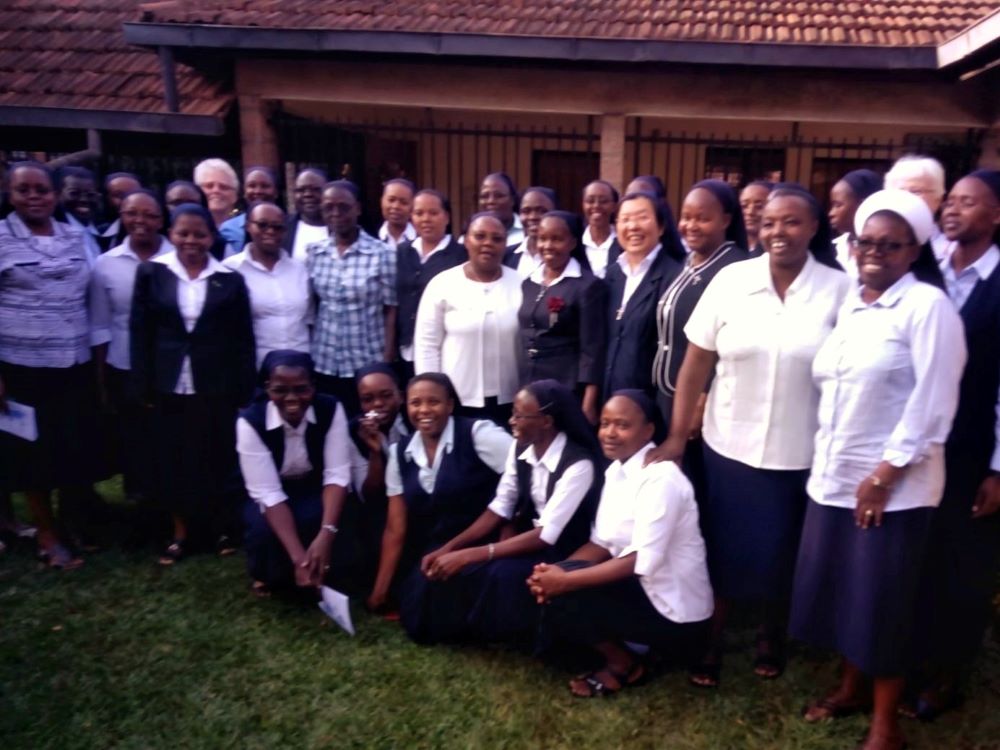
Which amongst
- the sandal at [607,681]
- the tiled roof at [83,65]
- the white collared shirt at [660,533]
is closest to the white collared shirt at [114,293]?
the white collared shirt at [660,533]

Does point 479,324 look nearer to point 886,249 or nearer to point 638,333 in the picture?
point 638,333

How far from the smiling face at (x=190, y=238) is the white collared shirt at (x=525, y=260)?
1.52 m

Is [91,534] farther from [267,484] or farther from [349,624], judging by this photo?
[349,624]

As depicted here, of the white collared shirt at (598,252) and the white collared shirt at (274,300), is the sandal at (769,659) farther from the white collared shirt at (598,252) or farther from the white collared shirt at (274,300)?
the white collared shirt at (274,300)

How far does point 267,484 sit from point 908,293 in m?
2.73

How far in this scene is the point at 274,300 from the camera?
14.4ft

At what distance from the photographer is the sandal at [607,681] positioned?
3361 millimetres

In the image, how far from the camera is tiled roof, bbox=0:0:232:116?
27.3 feet

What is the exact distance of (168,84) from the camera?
7863mm

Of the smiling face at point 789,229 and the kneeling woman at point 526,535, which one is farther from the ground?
the smiling face at point 789,229

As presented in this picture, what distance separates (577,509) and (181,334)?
206 centimetres

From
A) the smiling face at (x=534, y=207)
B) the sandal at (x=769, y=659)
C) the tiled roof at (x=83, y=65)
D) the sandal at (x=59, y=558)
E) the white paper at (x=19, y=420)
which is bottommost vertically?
the sandal at (x=769, y=659)

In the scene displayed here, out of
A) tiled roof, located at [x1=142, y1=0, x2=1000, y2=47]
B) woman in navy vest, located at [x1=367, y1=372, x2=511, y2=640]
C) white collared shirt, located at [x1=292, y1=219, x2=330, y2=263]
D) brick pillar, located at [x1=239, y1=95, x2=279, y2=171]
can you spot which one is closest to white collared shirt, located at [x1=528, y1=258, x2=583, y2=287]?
woman in navy vest, located at [x1=367, y1=372, x2=511, y2=640]

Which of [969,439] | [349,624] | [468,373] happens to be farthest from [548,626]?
[969,439]
